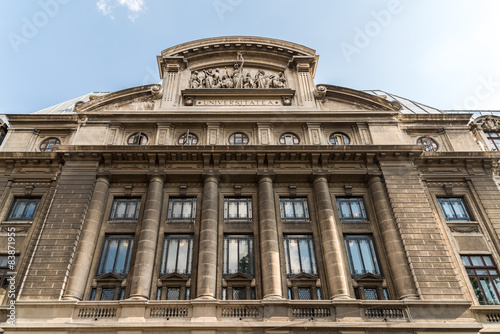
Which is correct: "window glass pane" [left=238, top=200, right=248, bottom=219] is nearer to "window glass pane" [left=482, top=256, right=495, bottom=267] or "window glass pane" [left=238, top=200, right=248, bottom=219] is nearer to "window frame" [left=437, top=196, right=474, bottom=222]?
"window frame" [left=437, top=196, right=474, bottom=222]

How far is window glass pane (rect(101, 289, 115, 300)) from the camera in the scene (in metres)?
20.1

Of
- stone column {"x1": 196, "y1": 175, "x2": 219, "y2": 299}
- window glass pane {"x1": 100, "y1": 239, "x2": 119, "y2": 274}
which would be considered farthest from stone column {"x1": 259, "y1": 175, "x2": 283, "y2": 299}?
window glass pane {"x1": 100, "y1": 239, "x2": 119, "y2": 274}

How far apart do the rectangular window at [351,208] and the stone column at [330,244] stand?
1.08 m

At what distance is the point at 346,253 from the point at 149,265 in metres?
Answer: 11.8

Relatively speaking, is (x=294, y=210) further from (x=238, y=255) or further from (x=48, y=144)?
(x=48, y=144)

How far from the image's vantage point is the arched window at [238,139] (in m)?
27.2

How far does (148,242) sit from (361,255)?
12.9m

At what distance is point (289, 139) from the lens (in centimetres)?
2758

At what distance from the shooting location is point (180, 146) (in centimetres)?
2484

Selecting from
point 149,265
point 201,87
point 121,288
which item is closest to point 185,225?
point 149,265

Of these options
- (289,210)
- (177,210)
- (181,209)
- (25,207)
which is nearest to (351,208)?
(289,210)

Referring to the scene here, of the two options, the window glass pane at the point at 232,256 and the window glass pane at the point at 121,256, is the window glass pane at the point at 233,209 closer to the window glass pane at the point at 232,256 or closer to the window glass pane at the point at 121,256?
the window glass pane at the point at 232,256

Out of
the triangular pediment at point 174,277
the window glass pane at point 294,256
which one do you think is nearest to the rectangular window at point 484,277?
the window glass pane at point 294,256

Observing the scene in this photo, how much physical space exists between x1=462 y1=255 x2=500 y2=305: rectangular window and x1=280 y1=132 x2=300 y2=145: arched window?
13.4m
